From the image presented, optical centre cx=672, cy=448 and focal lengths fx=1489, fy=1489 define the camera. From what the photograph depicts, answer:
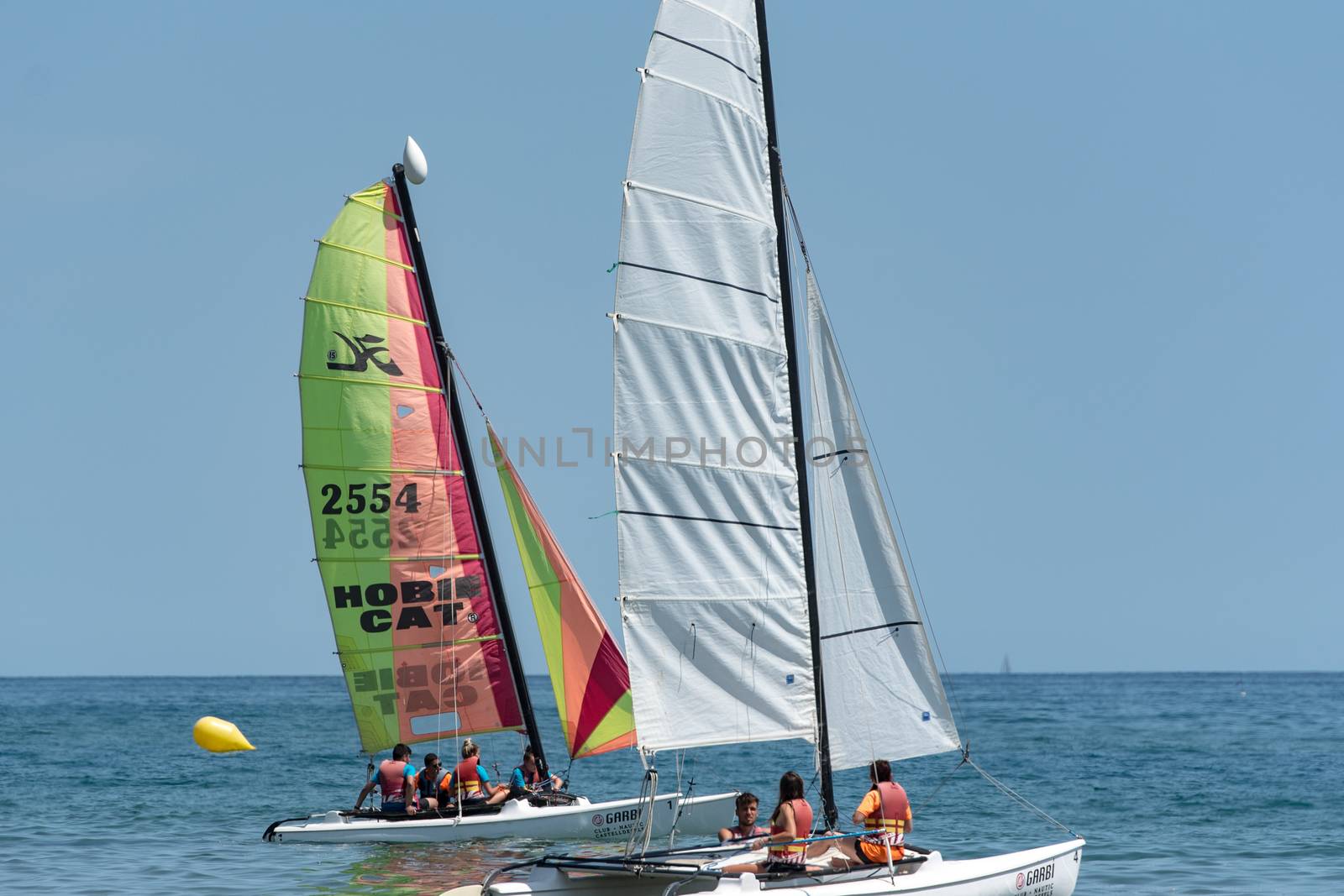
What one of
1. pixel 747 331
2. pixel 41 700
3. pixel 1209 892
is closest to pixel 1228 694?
pixel 41 700

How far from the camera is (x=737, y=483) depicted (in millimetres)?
15047

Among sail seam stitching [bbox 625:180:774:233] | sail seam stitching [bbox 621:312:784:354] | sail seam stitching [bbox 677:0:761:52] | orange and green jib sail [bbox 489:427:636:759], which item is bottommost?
orange and green jib sail [bbox 489:427:636:759]

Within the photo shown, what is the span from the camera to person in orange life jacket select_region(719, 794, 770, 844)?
1439 centimetres

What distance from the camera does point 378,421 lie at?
905 inches

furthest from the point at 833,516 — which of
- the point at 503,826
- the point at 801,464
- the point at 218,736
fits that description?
the point at 218,736

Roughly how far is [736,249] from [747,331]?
2.78 feet

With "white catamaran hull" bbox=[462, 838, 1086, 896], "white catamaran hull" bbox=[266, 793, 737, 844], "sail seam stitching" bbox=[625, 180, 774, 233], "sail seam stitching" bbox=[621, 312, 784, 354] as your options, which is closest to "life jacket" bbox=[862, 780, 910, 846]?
"white catamaran hull" bbox=[462, 838, 1086, 896]

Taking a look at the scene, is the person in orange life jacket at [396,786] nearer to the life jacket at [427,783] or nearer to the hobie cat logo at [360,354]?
the life jacket at [427,783]

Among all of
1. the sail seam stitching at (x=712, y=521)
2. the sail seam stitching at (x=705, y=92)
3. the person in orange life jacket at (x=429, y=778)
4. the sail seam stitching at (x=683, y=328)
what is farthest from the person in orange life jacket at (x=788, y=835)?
the person in orange life jacket at (x=429, y=778)

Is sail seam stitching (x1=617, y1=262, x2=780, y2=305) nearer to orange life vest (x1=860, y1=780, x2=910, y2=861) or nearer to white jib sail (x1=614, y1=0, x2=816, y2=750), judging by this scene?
white jib sail (x1=614, y1=0, x2=816, y2=750)

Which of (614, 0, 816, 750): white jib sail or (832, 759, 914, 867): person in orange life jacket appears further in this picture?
(614, 0, 816, 750): white jib sail

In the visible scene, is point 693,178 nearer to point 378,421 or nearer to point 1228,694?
point 378,421

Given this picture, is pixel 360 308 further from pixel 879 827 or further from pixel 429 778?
pixel 879 827

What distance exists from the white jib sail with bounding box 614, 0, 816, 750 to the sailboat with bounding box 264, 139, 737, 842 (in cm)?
789
